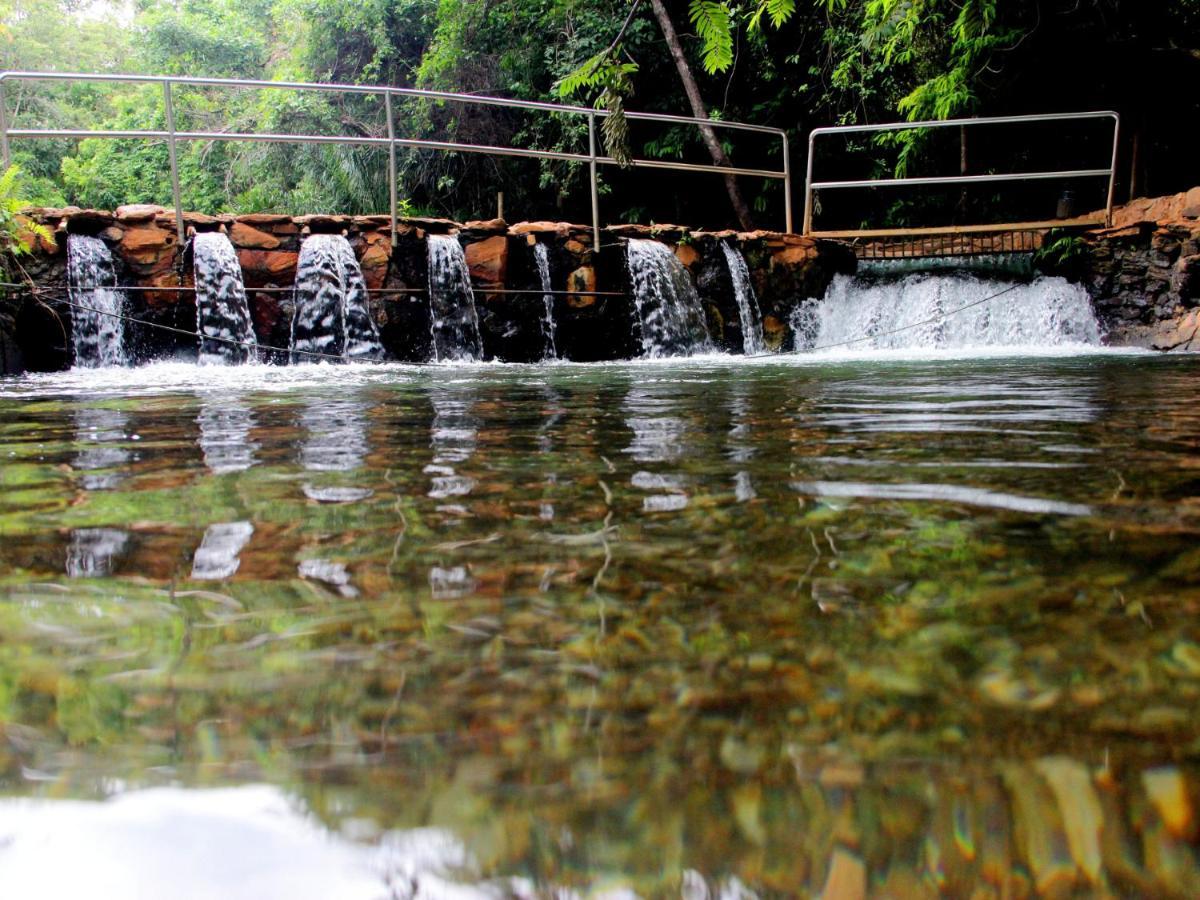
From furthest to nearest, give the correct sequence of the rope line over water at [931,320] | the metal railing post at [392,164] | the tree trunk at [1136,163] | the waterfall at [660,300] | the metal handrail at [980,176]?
the tree trunk at [1136,163] → the rope line over water at [931,320] → the metal handrail at [980,176] → the waterfall at [660,300] → the metal railing post at [392,164]

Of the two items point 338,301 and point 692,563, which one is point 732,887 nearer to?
point 692,563

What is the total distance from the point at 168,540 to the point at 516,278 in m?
7.51

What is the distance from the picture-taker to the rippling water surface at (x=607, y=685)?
0.46 metres

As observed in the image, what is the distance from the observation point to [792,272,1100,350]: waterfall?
9438 mm

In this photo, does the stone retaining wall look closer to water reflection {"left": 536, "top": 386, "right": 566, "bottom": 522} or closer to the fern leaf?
water reflection {"left": 536, "top": 386, "right": 566, "bottom": 522}

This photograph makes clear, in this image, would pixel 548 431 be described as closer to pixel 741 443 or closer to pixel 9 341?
pixel 741 443

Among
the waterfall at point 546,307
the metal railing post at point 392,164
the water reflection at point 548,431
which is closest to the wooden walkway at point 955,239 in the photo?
the waterfall at point 546,307

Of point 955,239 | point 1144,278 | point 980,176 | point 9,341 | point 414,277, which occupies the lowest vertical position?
point 9,341

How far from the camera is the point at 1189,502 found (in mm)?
1276

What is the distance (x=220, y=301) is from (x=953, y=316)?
6749 mm

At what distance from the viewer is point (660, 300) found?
8.90m

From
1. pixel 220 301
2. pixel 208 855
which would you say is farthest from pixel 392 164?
pixel 208 855

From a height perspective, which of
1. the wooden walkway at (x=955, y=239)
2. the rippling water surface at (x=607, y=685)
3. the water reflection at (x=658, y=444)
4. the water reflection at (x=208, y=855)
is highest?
the wooden walkway at (x=955, y=239)

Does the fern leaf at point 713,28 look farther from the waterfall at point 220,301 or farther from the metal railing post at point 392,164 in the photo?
the waterfall at point 220,301
